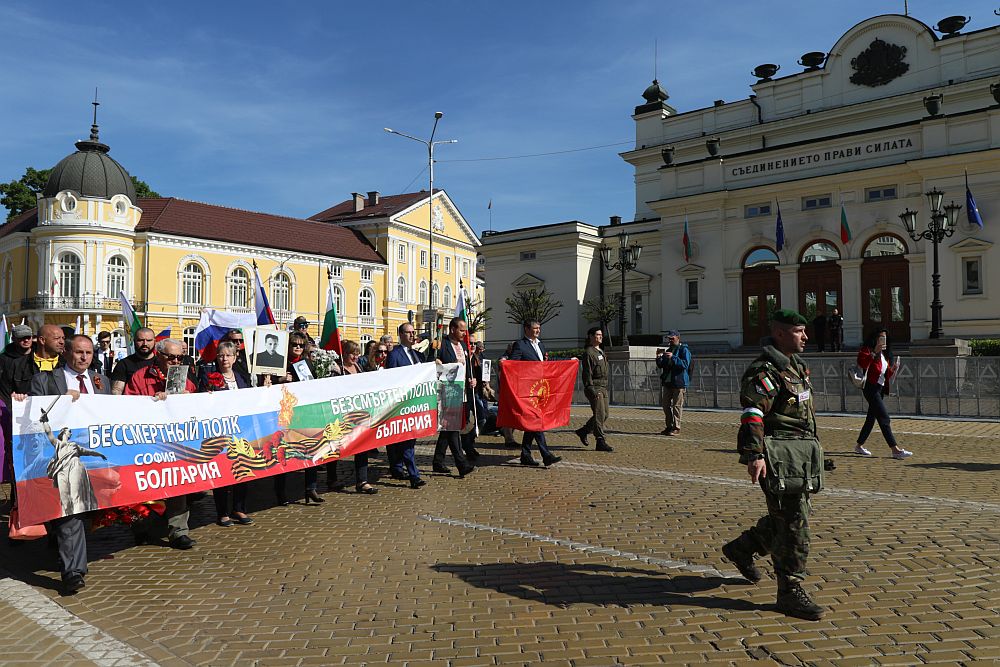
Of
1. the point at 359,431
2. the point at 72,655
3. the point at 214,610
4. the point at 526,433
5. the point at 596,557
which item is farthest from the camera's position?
the point at 526,433

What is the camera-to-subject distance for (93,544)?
6676 millimetres

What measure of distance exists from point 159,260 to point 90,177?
778 centimetres

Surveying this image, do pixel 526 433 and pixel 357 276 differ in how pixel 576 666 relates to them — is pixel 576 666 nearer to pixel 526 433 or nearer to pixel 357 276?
pixel 526 433

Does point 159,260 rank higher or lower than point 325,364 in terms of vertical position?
higher

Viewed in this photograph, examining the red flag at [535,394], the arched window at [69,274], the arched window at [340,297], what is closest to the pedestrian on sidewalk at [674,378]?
the red flag at [535,394]

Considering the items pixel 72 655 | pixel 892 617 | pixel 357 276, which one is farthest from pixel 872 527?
pixel 357 276

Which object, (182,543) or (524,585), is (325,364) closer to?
(182,543)

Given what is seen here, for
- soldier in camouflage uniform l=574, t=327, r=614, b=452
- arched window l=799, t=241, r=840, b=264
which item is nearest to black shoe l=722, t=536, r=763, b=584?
soldier in camouflage uniform l=574, t=327, r=614, b=452

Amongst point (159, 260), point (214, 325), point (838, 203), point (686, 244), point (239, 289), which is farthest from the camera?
point (239, 289)

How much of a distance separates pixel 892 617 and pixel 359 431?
585 cm

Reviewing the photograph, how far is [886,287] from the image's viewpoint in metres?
29.2

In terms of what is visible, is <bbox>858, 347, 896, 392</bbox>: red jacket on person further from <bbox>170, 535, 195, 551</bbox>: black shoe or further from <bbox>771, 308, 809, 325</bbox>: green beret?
<bbox>170, 535, 195, 551</bbox>: black shoe

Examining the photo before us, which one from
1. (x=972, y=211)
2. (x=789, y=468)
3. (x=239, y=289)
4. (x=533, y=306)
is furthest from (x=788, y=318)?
(x=239, y=289)

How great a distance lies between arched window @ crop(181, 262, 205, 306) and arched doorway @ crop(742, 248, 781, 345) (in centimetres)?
4177
